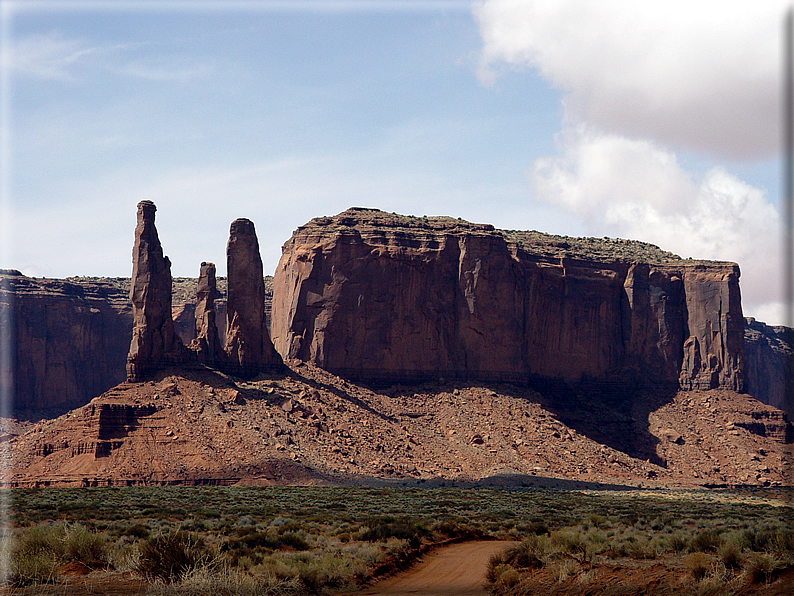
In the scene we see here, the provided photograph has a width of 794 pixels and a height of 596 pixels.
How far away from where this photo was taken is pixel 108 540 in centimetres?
3266

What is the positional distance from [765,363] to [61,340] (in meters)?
102

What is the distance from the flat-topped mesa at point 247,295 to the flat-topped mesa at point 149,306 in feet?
20.1

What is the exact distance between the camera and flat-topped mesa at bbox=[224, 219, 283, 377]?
84188mm

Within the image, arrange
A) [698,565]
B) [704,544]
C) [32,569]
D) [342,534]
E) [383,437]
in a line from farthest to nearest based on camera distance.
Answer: [383,437], [342,534], [704,544], [32,569], [698,565]

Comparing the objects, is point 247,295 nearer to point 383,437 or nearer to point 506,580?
point 383,437

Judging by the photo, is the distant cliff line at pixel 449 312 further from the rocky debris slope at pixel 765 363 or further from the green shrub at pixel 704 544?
the green shrub at pixel 704 544

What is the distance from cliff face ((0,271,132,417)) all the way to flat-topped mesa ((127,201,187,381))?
34220 mm

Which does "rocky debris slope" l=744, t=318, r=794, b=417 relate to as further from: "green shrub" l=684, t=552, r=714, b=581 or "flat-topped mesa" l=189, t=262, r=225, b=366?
"green shrub" l=684, t=552, r=714, b=581

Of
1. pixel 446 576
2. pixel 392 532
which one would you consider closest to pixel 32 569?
pixel 446 576

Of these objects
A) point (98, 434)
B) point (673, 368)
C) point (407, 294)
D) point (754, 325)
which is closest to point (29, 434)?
point (98, 434)

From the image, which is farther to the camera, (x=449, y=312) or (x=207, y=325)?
(x=449, y=312)

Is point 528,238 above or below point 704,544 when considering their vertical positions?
above

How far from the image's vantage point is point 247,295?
84.9 meters

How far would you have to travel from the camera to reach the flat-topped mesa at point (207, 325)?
81688mm
